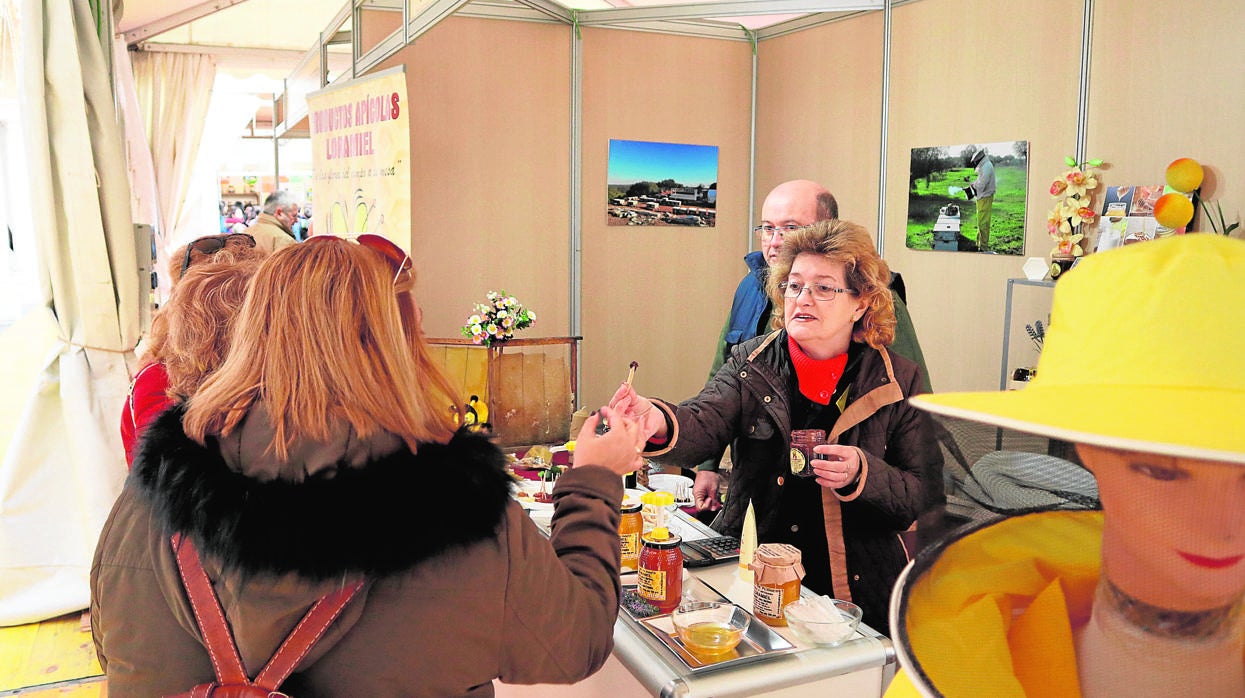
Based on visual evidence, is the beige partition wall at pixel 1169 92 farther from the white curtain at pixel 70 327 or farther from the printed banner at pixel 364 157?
the white curtain at pixel 70 327

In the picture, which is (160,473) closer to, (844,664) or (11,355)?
(844,664)

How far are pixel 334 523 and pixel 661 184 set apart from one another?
195 inches

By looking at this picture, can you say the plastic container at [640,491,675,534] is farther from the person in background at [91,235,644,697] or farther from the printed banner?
the printed banner

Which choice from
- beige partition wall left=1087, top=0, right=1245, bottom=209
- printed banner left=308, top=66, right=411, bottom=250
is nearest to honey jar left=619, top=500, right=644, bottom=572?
printed banner left=308, top=66, right=411, bottom=250

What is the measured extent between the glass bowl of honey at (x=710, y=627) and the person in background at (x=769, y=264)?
1053 mm

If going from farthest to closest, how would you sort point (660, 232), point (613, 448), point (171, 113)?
point (171, 113), point (660, 232), point (613, 448)

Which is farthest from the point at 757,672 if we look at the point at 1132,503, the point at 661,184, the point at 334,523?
the point at 661,184

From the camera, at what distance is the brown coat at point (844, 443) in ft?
7.70

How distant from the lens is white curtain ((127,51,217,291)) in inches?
313

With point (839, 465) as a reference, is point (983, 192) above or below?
above

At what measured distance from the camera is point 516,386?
4.16 metres

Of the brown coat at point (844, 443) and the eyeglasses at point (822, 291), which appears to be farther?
the eyeglasses at point (822, 291)

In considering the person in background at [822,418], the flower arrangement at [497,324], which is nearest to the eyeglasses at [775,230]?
the person in background at [822,418]

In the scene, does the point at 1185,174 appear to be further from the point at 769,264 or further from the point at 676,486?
the point at 676,486
